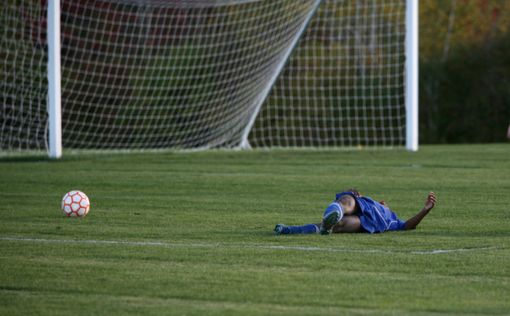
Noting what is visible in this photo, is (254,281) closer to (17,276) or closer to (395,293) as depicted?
(395,293)

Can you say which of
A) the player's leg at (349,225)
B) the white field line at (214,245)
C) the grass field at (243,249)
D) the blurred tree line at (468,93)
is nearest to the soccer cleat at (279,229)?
the grass field at (243,249)

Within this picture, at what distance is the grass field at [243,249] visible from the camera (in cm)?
632

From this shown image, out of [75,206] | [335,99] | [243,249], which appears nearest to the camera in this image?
[243,249]

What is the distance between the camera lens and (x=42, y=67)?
22.5 meters

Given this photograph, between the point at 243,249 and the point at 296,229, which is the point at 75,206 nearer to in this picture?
the point at 296,229

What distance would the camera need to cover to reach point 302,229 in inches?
367

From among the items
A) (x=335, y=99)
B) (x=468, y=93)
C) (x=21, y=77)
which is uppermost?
(x=468, y=93)

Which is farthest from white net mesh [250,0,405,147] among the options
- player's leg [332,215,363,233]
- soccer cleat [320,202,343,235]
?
soccer cleat [320,202,343,235]

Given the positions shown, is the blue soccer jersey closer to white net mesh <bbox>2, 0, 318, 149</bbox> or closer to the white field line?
the white field line

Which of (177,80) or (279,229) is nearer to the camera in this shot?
(279,229)

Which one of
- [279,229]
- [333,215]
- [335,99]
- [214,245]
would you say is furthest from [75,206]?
[335,99]

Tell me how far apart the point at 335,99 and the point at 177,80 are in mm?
5320

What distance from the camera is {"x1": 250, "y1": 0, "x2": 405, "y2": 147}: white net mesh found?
26438 mm

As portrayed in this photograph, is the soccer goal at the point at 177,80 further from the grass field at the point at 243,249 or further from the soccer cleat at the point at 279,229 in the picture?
the soccer cleat at the point at 279,229
